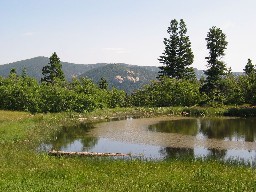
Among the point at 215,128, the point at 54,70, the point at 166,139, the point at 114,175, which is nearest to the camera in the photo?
the point at 114,175

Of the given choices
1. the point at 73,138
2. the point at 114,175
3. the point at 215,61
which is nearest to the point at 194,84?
the point at 215,61

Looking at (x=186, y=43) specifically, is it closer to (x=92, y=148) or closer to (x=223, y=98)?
(x=223, y=98)

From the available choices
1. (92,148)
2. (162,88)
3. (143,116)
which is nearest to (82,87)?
(143,116)

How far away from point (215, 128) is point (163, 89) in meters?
29.6

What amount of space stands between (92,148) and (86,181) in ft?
50.3

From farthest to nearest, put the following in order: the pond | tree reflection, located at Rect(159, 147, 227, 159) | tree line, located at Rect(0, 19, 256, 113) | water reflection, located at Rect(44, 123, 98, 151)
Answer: tree line, located at Rect(0, 19, 256, 113) < water reflection, located at Rect(44, 123, 98, 151) < the pond < tree reflection, located at Rect(159, 147, 227, 159)

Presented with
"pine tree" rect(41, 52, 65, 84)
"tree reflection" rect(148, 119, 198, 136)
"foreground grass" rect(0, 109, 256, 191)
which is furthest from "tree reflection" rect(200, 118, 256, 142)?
"pine tree" rect(41, 52, 65, 84)

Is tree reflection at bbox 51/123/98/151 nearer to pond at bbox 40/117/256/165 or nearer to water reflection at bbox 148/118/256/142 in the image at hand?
pond at bbox 40/117/256/165

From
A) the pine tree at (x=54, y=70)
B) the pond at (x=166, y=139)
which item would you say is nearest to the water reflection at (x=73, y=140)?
the pond at (x=166, y=139)

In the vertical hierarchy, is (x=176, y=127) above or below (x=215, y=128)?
above

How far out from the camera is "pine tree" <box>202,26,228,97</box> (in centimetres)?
7725

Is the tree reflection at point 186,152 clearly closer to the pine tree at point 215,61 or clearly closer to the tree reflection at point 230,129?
the tree reflection at point 230,129

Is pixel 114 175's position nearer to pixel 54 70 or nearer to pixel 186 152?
pixel 186 152

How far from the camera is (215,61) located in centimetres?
7788
